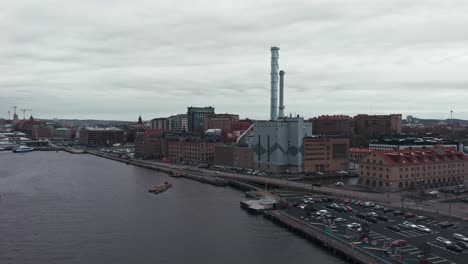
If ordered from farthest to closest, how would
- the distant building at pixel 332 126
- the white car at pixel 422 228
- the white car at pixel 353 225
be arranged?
1. the distant building at pixel 332 126
2. the white car at pixel 353 225
3. the white car at pixel 422 228

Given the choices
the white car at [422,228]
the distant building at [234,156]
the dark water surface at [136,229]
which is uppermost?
the distant building at [234,156]

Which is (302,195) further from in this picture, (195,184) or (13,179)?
(13,179)

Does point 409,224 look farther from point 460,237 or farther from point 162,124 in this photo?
point 162,124

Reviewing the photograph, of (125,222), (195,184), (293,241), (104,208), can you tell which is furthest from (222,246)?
(195,184)

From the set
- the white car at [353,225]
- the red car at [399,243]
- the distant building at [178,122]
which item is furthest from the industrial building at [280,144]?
the distant building at [178,122]

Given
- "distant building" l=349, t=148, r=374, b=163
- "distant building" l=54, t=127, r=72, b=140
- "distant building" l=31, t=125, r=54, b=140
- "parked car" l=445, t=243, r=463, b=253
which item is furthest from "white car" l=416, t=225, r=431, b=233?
"distant building" l=54, t=127, r=72, b=140

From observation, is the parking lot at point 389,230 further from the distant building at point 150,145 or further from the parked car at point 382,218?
the distant building at point 150,145

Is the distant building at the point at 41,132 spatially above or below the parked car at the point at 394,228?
above
